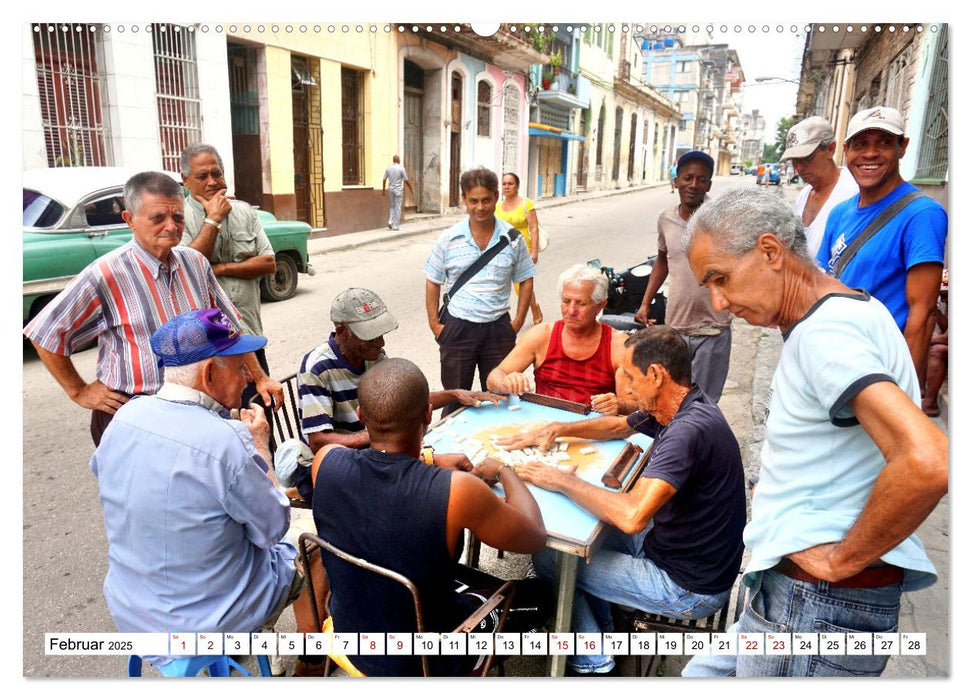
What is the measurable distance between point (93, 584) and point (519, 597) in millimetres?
1903

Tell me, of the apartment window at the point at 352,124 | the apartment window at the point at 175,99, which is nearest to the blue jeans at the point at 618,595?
the apartment window at the point at 175,99

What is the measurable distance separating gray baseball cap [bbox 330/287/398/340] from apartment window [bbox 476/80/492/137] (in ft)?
53.0

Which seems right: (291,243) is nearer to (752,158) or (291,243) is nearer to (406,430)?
(406,430)

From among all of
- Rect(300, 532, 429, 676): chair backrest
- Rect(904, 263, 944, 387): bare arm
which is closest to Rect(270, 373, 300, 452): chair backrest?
Rect(300, 532, 429, 676): chair backrest

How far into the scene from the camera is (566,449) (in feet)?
8.59

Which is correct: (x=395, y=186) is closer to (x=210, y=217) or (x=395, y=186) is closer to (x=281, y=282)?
(x=281, y=282)

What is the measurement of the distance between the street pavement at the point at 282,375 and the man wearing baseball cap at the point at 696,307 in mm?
690

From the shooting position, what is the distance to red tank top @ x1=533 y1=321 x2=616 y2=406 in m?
3.25

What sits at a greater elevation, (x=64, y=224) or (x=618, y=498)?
(x=64, y=224)

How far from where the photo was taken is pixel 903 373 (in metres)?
1.27

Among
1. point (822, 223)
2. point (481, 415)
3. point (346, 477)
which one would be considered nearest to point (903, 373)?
point (346, 477)

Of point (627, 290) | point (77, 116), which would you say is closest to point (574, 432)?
point (627, 290)

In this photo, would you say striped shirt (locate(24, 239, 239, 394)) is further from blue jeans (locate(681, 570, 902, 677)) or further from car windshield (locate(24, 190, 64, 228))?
car windshield (locate(24, 190, 64, 228))

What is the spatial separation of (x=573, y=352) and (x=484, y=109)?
53.2 ft
